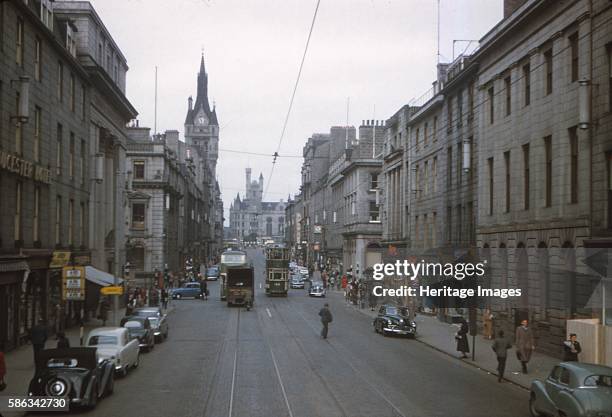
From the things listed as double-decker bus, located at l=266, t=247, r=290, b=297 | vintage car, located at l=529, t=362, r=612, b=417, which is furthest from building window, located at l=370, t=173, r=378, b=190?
vintage car, located at l=529, t=362, r=612, b=417

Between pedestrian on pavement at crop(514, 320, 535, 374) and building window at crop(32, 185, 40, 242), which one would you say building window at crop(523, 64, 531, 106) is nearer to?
pedestrian on pavement at crop(514, 320, 535, 374)

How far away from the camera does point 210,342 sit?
33.3 m

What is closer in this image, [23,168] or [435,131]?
[23,168]

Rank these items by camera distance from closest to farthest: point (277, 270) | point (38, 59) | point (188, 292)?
point (38, 59) < point (188, 292) < point (277, 270)

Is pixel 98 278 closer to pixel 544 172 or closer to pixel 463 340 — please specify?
pixel 463 340

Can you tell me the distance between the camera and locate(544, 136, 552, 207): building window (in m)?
30.9

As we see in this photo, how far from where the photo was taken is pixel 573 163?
2852cm

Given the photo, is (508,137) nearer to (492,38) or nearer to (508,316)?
(492,38)

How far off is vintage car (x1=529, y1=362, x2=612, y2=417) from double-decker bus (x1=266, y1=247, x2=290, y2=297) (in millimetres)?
49079

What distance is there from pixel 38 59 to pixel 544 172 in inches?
870

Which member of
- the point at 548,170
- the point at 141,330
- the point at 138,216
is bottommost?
the point at 141,330

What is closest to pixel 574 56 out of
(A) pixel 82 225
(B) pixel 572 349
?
(B) pixel 572 349

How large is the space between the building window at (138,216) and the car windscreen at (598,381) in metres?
68.4

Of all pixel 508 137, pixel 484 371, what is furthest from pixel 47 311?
pixel 508 137
